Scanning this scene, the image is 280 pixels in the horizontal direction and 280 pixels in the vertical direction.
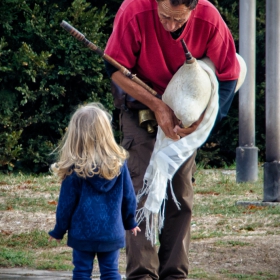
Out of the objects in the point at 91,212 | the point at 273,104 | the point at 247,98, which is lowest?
the point at 91,212

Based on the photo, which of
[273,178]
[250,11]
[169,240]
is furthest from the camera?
[250,11]

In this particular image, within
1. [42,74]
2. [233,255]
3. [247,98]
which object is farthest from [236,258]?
[42,74]

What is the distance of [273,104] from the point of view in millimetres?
7691

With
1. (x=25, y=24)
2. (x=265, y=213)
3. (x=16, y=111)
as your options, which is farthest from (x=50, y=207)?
(x=25, y=24)

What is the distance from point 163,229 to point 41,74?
5.69 m

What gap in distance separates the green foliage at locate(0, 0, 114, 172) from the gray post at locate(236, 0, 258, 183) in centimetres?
188

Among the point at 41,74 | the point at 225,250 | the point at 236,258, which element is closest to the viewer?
the point at 236,258

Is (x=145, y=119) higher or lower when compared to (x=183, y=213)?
higher

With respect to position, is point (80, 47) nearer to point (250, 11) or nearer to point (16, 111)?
point (16, 111)

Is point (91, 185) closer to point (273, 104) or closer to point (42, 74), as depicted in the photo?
point (273, 104)

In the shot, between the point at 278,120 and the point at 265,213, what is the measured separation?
3.54ft

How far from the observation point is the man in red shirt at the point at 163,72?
13.7 feet

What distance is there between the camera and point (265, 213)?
23.4 feet

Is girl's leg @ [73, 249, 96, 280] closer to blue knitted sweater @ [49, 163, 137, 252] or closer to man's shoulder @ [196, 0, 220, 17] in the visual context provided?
blue knitted sweater @ [49, 163, 137, 252]
